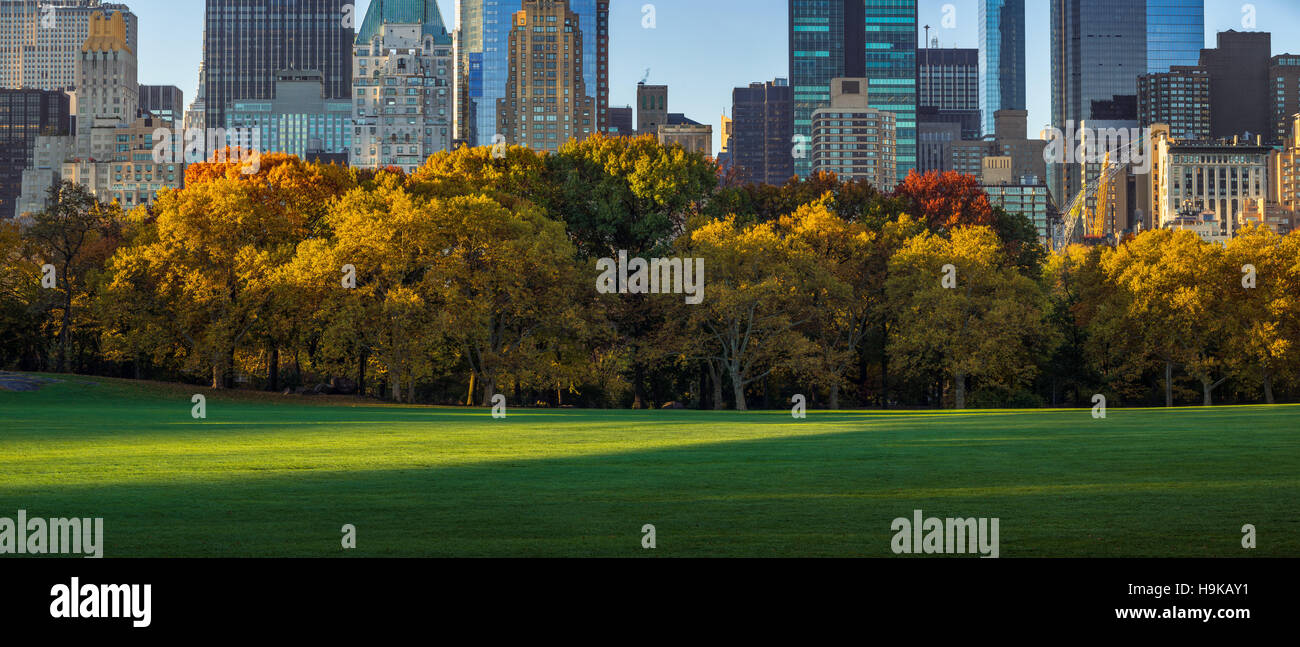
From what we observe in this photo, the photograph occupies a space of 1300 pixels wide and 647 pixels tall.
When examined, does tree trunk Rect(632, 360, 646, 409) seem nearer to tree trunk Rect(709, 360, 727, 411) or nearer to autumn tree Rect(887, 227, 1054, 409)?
tree trunk Rect(709, 360, 727, 411)

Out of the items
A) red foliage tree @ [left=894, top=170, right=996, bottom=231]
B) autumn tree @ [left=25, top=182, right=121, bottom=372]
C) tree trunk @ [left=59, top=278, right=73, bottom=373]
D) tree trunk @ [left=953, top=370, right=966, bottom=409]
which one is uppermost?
red foliage tree @ [left=894, top=170, right=996, bottom=231]

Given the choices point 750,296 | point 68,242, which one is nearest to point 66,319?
point 68,242

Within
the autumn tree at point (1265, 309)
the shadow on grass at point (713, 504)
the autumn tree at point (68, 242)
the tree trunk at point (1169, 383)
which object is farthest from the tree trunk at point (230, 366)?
the autumn tree at point (1265, 309)

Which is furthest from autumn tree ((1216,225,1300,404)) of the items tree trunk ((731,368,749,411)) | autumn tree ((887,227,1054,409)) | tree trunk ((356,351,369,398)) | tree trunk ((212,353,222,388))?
tree trunk ((212,353,222,388))

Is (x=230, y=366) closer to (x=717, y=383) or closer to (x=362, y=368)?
(x=362, y=368)

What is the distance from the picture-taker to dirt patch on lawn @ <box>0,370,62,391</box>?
66938mm

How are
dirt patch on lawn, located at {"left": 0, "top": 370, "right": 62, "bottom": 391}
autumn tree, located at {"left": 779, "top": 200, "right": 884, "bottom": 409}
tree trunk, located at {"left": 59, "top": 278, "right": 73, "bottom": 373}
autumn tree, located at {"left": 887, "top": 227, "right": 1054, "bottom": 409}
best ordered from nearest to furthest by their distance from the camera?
1. dirt patch on lawn, located at {"left": 0, "top": 370, "right": 62, "bottom": 391}
2. autumn tree, located at {"left": 779, "top": 200, "right": 884, "bottom": 409}
3. autumn tree, located at {"left": 887, "top": 227, "right": 1054, "bottom": 409}
4. tree trunk, located at {"left": 59, "top": 278, "right": 73, "bottom": 373}

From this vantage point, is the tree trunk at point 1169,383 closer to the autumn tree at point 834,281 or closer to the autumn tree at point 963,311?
the autumn tree at point 963,311

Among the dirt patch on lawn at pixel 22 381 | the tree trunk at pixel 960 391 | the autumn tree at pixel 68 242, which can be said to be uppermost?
the autumn tree at pixel 68 242

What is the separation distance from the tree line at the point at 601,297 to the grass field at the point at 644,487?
3318 centimetres

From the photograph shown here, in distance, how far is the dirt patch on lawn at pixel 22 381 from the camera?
6694 centimetres

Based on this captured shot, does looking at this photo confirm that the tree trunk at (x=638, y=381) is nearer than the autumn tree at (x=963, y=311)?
No

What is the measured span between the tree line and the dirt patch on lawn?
6.37 metres

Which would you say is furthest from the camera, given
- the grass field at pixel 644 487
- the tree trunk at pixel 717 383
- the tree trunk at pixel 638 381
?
the tree trunk at pixel 638 381
